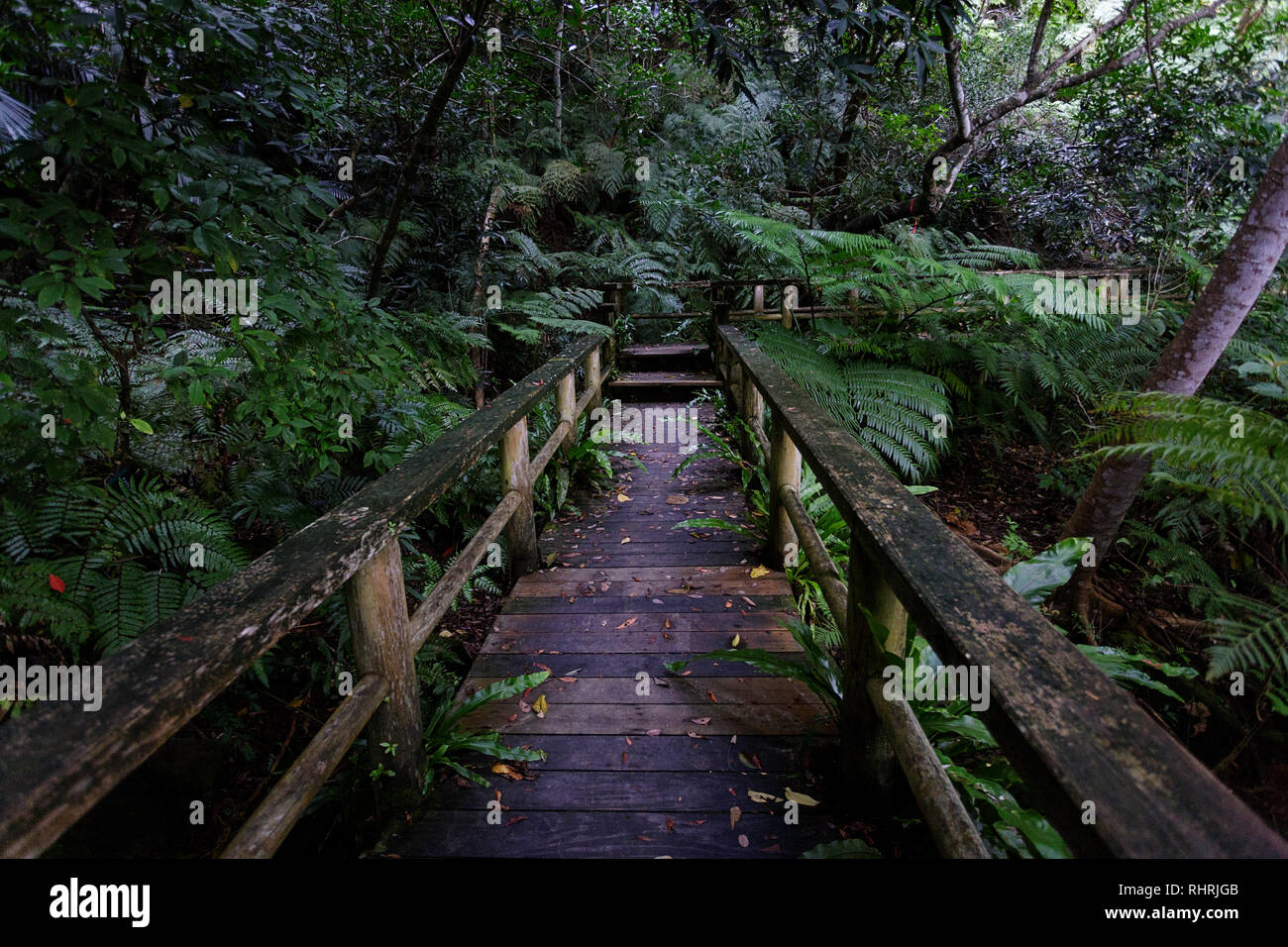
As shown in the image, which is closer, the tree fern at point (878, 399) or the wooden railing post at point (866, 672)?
the wooden railing post at point (866, 672)

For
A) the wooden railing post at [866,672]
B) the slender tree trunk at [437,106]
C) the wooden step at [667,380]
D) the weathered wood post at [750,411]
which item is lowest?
the wooden railing post at [866,672]

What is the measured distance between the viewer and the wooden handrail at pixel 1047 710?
71 cm

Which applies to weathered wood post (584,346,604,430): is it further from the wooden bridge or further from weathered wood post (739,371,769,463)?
the wooden bridge

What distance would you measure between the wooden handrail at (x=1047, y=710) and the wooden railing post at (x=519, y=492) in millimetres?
1811

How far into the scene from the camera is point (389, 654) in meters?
1.71

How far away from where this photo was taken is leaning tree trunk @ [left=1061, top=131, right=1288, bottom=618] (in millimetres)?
2703

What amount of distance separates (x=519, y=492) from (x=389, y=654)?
1448 millimetres

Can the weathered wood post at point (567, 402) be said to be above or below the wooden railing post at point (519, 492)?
above

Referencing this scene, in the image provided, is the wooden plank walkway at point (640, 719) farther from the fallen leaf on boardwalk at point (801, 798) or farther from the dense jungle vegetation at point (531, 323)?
the dense jungle vegetation at point (531, 323)

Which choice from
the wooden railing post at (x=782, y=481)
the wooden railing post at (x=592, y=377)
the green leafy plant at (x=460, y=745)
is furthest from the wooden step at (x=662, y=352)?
the green leafy plant at (x=460, y=745)

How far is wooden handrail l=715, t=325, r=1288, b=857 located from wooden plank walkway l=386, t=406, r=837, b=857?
411mm

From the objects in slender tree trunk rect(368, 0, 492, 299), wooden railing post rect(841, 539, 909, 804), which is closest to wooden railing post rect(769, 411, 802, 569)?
wooden railing post rect(841, 539, 909, 804)

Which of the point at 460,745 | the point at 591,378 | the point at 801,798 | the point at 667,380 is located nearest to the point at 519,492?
the point at 460,745

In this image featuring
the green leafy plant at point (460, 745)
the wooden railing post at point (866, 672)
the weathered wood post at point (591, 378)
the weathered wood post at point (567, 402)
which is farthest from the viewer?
the weathered wood post at point (591, 378)
